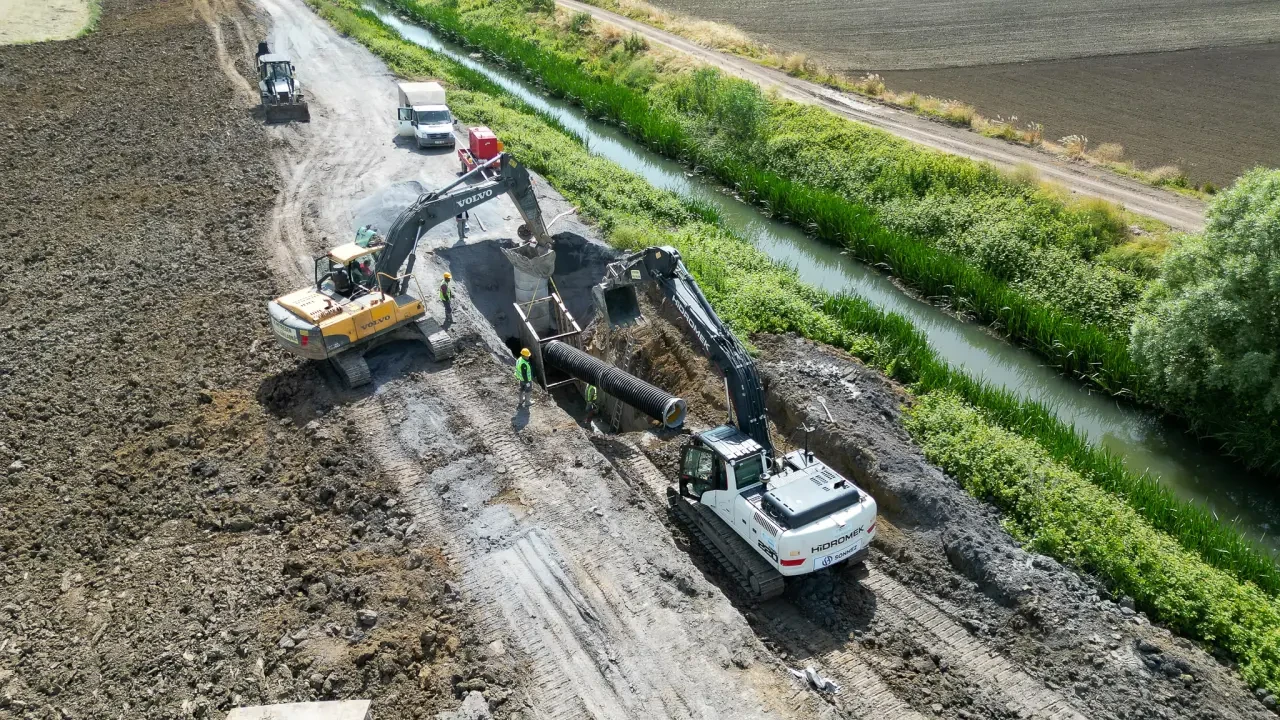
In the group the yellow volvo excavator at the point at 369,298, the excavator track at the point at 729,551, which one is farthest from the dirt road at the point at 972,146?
the yellow volvo excavator at the point at 369,298

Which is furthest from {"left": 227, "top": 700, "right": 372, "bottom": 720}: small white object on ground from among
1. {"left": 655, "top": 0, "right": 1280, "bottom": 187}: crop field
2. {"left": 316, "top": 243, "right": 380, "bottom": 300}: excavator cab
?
{"left": 655, "top": 0, "right": 1280, "bottom": 187}: crop field

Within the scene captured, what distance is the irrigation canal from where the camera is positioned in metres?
20.2

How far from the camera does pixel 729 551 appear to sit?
1568cm

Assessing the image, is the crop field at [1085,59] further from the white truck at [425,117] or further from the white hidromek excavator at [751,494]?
the white hidromek excavator at [751,494]

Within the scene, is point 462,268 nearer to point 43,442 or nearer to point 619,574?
point 43,442

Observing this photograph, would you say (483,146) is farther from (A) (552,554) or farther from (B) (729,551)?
(B) (729,551)

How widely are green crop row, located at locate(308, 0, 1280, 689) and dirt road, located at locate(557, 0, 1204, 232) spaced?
11650mm

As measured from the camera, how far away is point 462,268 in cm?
2566

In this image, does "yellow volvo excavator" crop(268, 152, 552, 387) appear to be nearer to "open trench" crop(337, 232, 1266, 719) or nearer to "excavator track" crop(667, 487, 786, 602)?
"open trench" crop(337, 232, 1266, 719)

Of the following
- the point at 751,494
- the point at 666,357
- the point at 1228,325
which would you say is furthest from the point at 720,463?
the point at 1228,325

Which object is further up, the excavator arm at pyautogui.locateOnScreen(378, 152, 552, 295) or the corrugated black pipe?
the excavator arm at pyautogui.locateOnScreen(378, 152, 552, 295)

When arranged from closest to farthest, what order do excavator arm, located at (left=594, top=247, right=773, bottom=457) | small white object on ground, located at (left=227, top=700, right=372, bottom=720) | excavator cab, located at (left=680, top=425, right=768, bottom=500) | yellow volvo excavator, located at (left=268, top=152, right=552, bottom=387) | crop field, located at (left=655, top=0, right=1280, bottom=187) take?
small white object on ground, located at (left=227, top=700, right=372, bottom=720) < excavator cab, located at (left=680, top=425, right=768, bottom=500) < excavator arm, located at (left=594, top=247, right=773, bottom=457) < yellow volvo excavator, located at (left=268, top=152, right=552, bottom=387) < crop field, located at (left=655, top=0, right=1280, bottom=187)

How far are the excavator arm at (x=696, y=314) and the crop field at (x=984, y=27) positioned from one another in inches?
1510

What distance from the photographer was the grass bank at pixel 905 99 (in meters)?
34.3
